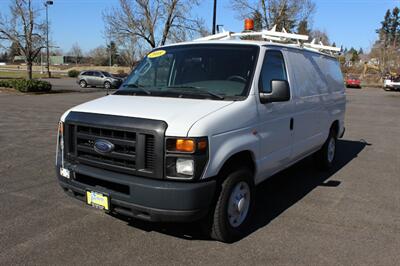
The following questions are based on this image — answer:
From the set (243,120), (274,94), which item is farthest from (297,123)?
(243,120)

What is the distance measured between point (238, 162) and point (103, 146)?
1.43m

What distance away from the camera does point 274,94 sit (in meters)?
4.29

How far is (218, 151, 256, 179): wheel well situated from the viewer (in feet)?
13.0

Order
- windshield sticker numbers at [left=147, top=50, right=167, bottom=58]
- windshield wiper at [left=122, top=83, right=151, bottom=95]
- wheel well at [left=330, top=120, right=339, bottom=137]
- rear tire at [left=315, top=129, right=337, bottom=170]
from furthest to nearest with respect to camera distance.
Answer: wheel well at [left=330, top=120, right=339, bottom=137] → rear tire at [left=315, top=129, right=337, bottom=170] → windshield sticker numbers at [left=147, top=50, right=167, bottom=58] → windshield wiper at [left=122, top=83, right=151, bottom=95]

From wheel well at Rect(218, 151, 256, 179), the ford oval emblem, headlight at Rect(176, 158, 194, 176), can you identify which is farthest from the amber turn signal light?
the ford oval emblem

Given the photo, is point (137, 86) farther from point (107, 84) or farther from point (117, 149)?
point (107, 84)

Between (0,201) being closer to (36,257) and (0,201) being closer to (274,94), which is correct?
(36,257)

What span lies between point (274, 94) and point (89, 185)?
7.21 ft

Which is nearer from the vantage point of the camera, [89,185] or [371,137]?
[89,185]

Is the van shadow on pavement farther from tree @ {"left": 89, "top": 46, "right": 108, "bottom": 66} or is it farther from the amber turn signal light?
tree @ {"left": 89, "top": 46, "right": 108, "bottom": 66}

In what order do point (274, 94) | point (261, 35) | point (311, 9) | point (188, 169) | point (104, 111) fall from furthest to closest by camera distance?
point (311, 9) → point (261, 35) → point (274, 94) → point (104, 111) → point (188, 169)

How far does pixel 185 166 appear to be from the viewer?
11.6 ft

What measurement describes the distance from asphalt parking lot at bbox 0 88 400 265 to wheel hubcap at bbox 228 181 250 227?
0.23m

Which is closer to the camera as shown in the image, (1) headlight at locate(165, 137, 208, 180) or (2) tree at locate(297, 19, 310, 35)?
(1) headlight at locate(165, 137, 208, 180)
